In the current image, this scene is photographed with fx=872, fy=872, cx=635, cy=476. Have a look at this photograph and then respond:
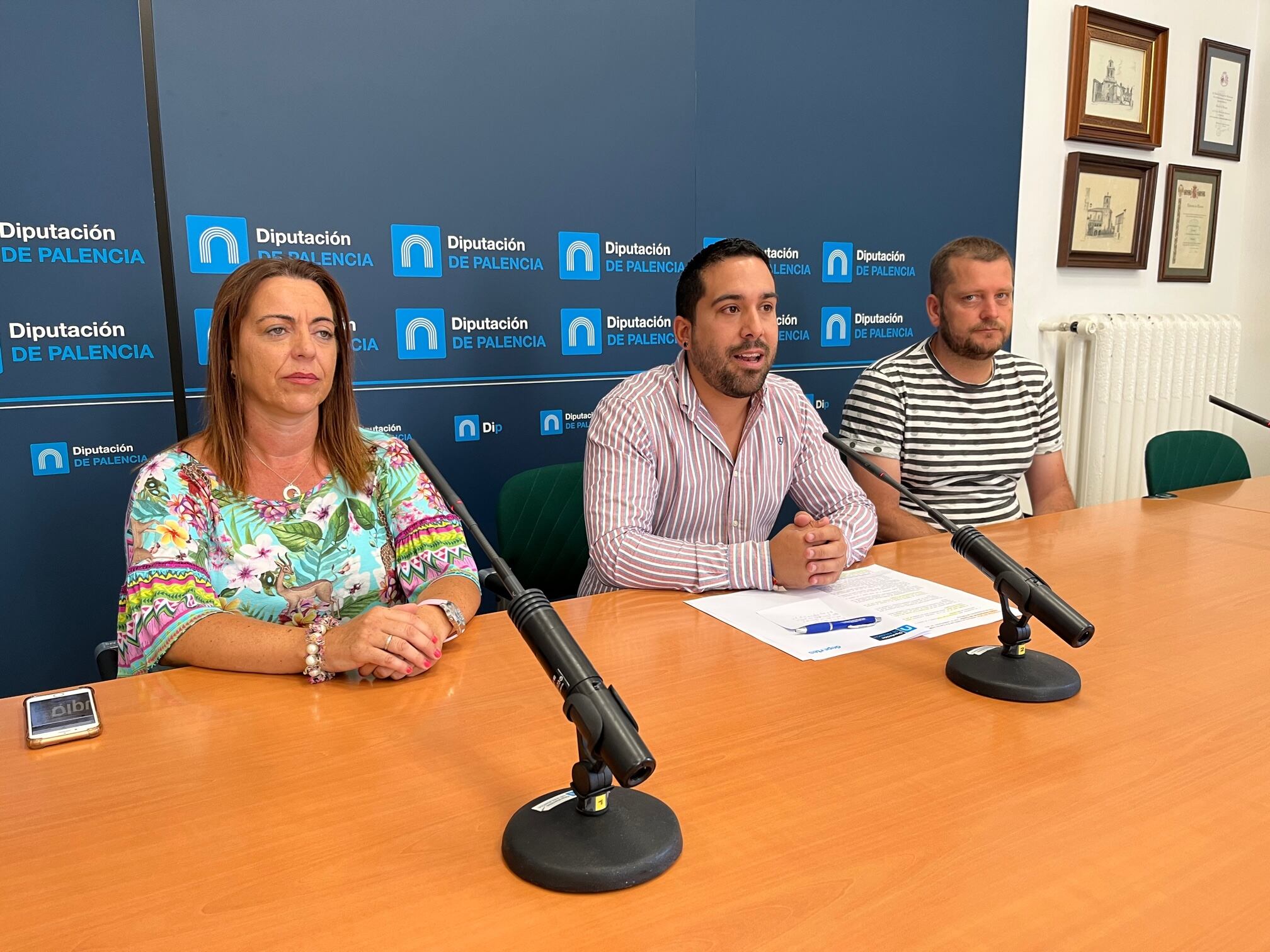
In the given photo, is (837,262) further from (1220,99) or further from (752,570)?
(1220,99)

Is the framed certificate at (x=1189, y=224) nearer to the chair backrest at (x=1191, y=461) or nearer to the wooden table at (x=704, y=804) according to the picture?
the chair backrest at (x=1191, y=461)

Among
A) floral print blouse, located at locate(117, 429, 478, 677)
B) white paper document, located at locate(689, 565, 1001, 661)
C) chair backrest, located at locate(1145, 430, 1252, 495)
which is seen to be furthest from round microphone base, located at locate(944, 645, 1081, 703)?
chair backrest, located at locate(1145, 430, 1252, 495)

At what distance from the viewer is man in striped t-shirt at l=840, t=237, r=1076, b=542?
243 cm

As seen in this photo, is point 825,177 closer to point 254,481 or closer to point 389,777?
point 254,481

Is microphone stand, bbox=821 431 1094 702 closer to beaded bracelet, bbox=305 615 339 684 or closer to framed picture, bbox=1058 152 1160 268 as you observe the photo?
Result: beaded bracelet, bbox=305 615 339 684

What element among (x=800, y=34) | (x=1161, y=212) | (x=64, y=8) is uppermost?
(x=800, y=34)

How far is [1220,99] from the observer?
398 centimetres

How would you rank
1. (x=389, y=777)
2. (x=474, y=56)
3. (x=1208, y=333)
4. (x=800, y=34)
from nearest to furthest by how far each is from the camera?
(x=389, y=777) → (x=474, y=56) → (x=800, y=34) → (x=1208, y=333)

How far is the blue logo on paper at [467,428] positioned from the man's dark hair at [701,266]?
718mm

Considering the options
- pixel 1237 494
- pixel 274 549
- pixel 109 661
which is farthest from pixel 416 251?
pixel 1237 494

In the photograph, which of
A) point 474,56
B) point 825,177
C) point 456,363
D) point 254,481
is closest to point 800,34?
point 825,177

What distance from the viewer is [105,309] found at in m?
2.03

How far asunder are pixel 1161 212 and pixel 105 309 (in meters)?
4.14

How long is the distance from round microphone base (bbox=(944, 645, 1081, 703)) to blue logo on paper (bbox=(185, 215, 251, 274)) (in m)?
1.89
